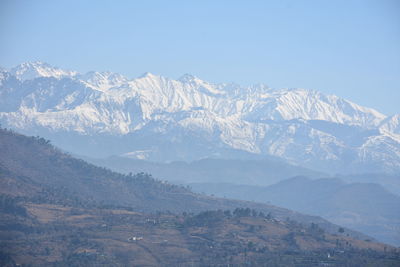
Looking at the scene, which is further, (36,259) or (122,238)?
(122,238)

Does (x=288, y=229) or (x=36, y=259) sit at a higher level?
(x=288, y=229)

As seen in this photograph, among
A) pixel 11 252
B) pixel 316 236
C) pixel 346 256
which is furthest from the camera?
pixel 316 236

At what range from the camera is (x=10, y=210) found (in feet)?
→ 641

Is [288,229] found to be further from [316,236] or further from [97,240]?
[97,240]

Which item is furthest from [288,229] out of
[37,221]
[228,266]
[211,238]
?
[37,221]

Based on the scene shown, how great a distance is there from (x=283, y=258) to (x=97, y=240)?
132 ft

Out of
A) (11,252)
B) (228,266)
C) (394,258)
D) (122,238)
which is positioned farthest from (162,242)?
(394,258)

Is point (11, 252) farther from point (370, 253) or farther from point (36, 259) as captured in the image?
point (370, 253)

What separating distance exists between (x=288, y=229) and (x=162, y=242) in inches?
1349

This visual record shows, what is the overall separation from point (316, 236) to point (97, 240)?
51572 millimetres

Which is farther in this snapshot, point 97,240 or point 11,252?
point 97,240

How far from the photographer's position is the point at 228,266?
15888 centimetres

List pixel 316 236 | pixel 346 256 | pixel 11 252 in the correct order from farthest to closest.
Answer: pixel 316 236, pixel 346 256, pixel 11 252

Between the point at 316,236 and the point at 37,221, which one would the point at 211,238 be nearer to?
the point at 316,236
